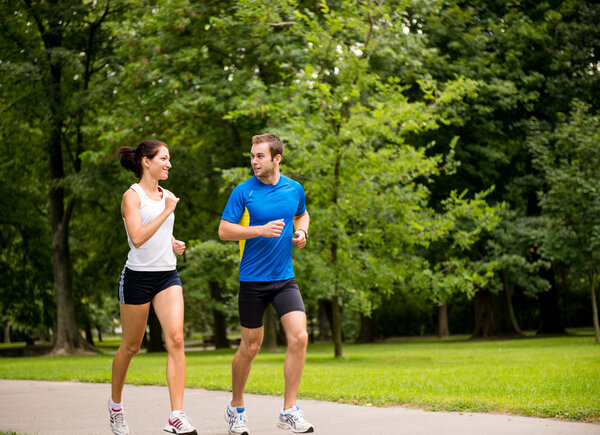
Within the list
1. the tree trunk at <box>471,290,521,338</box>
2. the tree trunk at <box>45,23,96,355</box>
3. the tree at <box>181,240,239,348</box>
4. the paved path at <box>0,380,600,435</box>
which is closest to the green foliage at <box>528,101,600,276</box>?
the tree trunk at <box>471,290,521,338</box>

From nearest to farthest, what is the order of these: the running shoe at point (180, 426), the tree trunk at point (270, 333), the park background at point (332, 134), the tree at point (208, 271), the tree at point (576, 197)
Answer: the running shoe at point (180, 426)
the park background at point (332, 134)
the tree at point (208, 271)
the tree at point (576, 197)
the tree trunk at point (270, 333)

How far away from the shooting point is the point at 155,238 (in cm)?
564

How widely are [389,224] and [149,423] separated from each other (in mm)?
10245

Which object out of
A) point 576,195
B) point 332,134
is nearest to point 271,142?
point 332,134

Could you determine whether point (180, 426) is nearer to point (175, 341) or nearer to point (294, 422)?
point (175, 341)

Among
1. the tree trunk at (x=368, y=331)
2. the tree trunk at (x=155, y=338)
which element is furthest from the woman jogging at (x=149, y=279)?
the tree trunk at (x=368, y=331)

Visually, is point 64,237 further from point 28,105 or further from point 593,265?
point 593,265

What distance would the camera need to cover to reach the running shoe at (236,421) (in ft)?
18.3

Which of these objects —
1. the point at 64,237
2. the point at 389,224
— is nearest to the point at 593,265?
the point at 389,224

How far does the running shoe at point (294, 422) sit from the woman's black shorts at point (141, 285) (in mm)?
1319

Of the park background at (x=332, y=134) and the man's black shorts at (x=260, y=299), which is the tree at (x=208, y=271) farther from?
the man's black shorts at (x=260, y=299)

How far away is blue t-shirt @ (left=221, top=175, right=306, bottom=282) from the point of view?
5715 mm

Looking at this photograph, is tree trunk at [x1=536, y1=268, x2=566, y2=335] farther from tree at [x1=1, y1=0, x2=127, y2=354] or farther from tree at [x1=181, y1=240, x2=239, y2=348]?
tree at [x1=1, y1=0, x2=127, y2=354]

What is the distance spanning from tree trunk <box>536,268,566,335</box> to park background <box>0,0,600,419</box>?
0.09m
